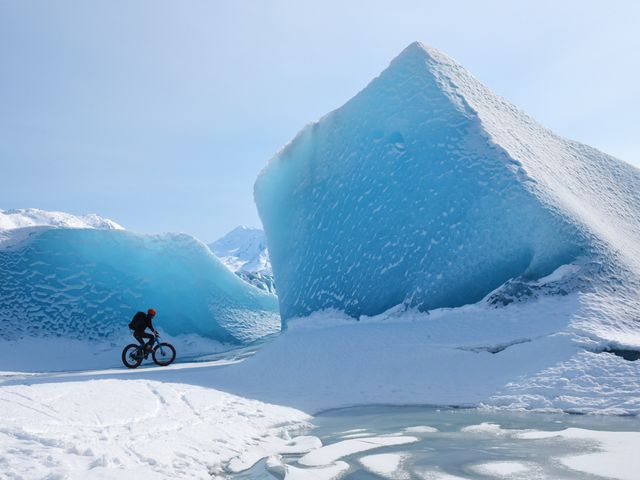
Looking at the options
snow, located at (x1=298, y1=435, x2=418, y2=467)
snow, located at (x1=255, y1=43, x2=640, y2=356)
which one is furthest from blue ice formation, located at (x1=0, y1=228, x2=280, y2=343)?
snow, located at (x1=298, y1=435, x2=418, y2=467)

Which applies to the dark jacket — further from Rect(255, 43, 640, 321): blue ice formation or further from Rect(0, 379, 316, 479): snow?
Rect(0, 379, 316, 479): snow

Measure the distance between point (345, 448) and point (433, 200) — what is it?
28.4ft

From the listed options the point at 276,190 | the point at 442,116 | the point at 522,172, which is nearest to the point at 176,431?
the point at 522,172

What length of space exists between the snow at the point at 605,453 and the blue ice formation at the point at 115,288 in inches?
774

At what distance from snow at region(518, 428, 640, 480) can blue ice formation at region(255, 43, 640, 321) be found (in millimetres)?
5704

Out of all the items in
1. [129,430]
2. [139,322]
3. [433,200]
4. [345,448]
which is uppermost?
[433,200]

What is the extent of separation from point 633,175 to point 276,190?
12.7 meters

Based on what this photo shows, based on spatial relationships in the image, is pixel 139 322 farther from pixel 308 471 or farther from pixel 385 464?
pixel 385 464

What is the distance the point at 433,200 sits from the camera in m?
12.2

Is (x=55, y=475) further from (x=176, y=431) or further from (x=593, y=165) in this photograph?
(x=593, y=165)

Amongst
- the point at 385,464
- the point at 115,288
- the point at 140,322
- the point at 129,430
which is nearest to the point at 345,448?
the point at 385,464

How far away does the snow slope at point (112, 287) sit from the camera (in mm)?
20781

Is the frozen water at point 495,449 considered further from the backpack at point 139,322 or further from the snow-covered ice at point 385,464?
the backpack at point 139,322

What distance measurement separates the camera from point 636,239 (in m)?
12.3
